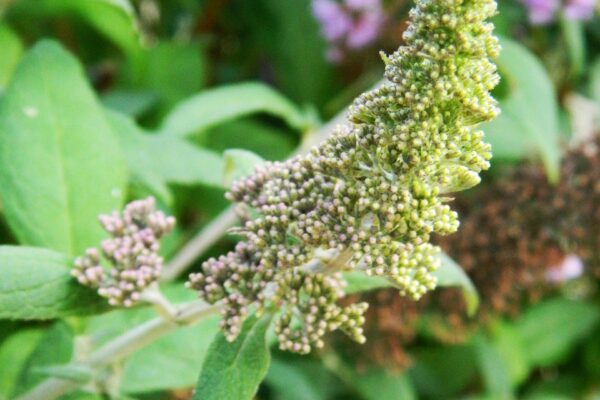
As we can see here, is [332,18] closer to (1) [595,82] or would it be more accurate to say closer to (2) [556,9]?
(2) [556,9]

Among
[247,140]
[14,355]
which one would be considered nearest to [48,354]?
[14,355]

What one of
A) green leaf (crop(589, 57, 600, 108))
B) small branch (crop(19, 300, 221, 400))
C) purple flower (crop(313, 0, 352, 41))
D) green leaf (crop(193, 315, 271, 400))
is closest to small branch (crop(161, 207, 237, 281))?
small branch (crop(19, 300, 221, 400))

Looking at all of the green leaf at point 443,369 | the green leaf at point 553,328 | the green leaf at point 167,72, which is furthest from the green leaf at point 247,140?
the green leaf at point 553,328

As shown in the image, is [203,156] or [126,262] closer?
[126,262]

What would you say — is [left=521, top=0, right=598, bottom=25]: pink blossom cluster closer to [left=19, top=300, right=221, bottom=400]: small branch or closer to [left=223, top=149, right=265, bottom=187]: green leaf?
[left=223, top=149, right=265, bottom=187]: green leaf

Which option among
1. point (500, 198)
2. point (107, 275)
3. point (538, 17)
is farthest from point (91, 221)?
point (538, 17)
